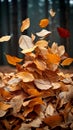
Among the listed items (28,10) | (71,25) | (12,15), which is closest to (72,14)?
(71,25)

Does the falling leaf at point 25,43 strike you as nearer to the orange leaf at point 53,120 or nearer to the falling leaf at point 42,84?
the falling leaf at point 42,84

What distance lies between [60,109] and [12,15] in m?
3.00

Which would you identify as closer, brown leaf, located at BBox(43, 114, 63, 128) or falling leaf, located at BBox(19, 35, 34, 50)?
brown leaf, located at BBox(43, 114, 63, 128)

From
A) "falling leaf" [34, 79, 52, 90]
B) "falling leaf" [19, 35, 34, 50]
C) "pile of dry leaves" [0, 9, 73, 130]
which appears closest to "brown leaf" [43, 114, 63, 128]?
"pile of dry leaves" [0, 9, 73, 130]

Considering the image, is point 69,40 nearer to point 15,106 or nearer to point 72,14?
point 72,14

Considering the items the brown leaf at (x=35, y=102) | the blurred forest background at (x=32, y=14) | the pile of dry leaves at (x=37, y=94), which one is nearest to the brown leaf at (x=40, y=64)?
the pile of dry leaves at (x=37, y=94)

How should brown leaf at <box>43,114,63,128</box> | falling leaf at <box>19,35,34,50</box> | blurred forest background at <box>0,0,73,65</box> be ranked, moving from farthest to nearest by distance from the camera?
blurred forest background at <box>0,0,73,65</box> < falling leaf at <box>19,35,34,50</box> < brown leaf at <box>43,114,63,128</box>

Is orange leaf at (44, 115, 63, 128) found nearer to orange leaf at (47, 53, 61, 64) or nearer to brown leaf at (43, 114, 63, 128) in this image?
brown leaf at (43, 114, 63, 128)

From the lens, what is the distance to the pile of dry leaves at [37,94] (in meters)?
0.74

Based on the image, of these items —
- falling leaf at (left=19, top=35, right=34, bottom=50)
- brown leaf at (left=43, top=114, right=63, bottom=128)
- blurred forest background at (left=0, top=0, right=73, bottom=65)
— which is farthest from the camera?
blurred forest background at (left=0, top=0, right=73, bottom=65)

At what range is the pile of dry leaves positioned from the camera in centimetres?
74

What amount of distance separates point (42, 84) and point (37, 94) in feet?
0.15

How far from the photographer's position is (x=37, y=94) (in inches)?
30.1

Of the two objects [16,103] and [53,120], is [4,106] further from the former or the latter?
[53,120]
